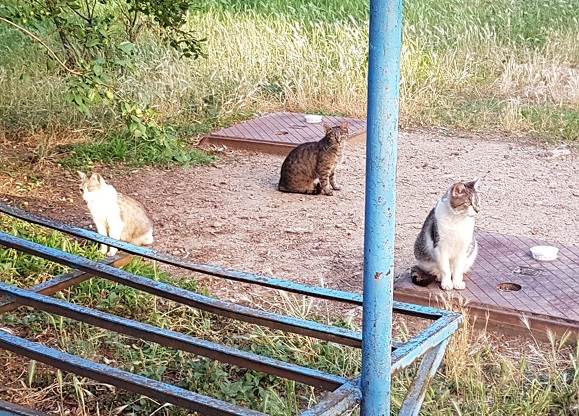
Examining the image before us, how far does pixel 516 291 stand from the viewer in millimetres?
4297

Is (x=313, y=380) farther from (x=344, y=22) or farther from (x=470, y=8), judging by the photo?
(x=470, y=8)

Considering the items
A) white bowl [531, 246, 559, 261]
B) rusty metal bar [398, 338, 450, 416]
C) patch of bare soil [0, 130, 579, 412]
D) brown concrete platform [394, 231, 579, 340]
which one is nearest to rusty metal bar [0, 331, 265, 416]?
rusty metal bar [398, 338, 450, 416]

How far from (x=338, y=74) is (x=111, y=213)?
4.33 metres

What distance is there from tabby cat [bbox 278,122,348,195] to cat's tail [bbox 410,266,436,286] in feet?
6.39

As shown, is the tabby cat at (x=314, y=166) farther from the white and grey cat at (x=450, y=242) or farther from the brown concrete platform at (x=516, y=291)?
the white and grey cat at (x=450, y=242)

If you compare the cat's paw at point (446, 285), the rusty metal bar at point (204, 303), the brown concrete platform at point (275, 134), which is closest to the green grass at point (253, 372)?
the cat's paw at point (446, 285)

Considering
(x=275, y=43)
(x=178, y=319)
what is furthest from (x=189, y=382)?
→ (x=275, y=43)

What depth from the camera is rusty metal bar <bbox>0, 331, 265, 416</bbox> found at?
2.39 metres

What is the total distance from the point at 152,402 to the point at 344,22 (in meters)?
8.26

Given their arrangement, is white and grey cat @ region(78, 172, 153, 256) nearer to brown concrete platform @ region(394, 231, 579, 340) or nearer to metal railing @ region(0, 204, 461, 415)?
metal railing @ region(0, 204, 461, 415)

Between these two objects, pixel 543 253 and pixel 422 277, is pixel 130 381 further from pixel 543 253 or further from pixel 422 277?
pixel 543 253

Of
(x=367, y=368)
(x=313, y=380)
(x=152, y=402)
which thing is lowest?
(x=152, y=402)

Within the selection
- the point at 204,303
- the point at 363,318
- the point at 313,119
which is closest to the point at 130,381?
the point at 204,303

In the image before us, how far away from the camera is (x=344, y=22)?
11.0 meters
